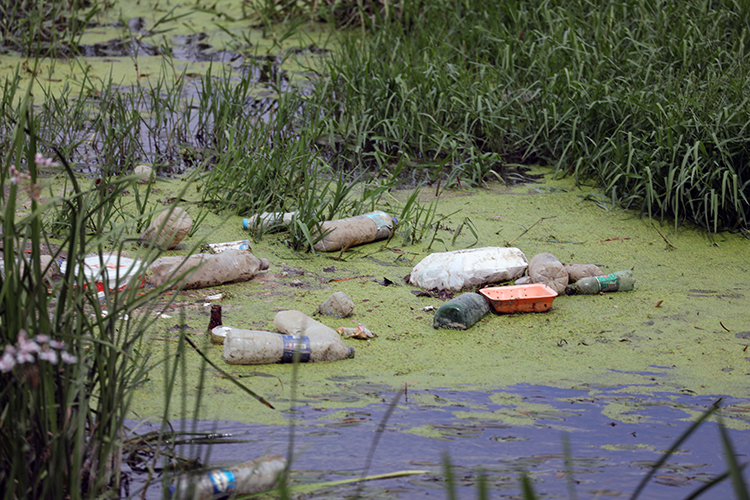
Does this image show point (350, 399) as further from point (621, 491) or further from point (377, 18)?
point (377, 18)

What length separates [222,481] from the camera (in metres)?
1.39

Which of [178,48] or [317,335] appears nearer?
[317,335]

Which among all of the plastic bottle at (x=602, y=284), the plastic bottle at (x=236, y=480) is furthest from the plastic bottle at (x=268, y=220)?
the plastic bottle at (x=236, y=480)

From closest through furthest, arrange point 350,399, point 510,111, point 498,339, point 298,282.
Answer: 1. point 350,399
2. point 498,339
3. point 298,282
4. point 510,111

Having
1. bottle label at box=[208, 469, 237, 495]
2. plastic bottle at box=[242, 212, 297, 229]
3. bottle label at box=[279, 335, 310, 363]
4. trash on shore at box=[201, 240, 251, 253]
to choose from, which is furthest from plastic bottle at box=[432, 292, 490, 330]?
bottle label at box=[208, 469, 237, 495]

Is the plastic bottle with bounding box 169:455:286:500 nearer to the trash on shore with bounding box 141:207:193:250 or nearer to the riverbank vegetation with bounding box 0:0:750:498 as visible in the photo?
the riverbank vegetation with bounding box 0:0:750:498

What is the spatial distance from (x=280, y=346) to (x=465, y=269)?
97 cm

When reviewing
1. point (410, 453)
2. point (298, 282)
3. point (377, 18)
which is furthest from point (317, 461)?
point (377, 18)

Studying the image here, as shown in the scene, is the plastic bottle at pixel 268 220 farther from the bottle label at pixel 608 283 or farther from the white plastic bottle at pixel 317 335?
the bottle label at pixel 608 283

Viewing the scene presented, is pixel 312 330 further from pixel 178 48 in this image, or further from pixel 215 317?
pixel 178 48

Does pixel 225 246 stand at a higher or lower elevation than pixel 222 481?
lower

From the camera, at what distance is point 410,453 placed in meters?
1.61

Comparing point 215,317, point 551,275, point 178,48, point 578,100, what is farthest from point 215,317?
point 178,48

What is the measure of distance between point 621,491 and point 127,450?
3.36 feet
